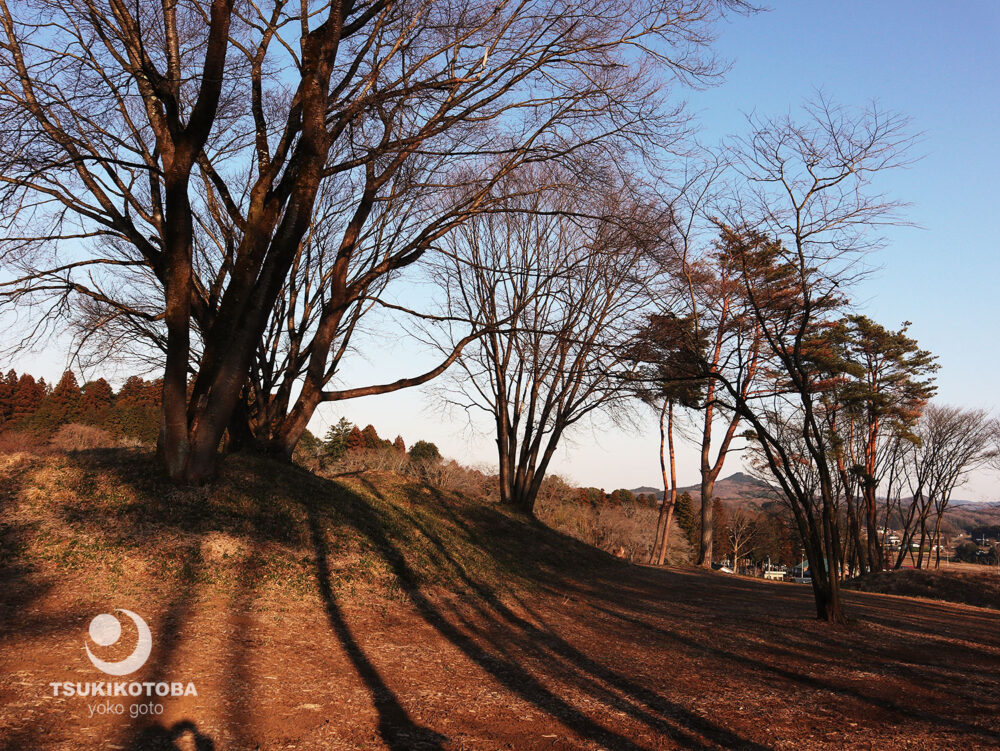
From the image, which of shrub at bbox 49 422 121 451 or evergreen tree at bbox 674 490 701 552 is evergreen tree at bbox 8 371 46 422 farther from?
evergreen tree at bbox 674 490 701 552

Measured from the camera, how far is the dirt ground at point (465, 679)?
365 cm

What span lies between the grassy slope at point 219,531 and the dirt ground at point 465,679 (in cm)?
39

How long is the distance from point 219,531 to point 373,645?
2.48 meters

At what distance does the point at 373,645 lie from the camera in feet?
18.4

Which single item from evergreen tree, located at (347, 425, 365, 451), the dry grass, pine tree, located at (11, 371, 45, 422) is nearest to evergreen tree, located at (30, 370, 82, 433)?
pine tree, located at (11, 371, 45, 422)

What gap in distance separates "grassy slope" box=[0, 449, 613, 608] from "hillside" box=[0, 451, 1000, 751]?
3 centimetres

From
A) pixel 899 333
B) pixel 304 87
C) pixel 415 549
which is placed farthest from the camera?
pixel 899 333

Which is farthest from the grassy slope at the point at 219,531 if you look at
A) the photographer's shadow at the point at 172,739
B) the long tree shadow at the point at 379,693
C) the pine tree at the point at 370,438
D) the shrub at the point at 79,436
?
the pine tree at the point at 370,438

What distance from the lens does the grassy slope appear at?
6.16 metres

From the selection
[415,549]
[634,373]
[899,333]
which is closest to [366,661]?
[415,549]

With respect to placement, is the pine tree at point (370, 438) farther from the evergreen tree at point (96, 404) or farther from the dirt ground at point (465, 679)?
the dirt ground at point (465, 679)

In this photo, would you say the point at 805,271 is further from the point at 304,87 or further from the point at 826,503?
the point at 304,87

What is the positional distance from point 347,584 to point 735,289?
817 centimetres

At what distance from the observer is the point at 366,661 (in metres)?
5.10
